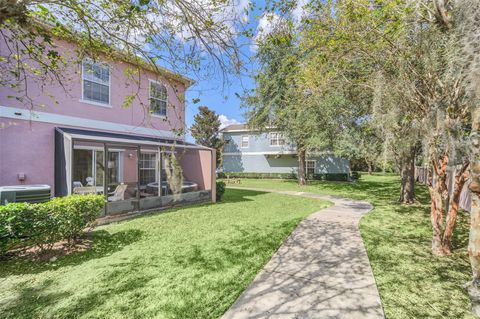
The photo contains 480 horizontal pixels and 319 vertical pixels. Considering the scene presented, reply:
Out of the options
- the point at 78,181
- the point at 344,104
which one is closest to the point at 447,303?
the point at 344,104

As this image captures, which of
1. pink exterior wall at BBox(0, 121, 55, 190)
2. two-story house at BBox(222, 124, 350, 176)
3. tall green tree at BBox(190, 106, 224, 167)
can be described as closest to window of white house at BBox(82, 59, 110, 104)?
pink exterior wall at BBox(0, 121, 55, 190)

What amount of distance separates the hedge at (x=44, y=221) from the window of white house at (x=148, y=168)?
8.04 metres

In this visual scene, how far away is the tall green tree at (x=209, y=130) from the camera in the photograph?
31.6 m

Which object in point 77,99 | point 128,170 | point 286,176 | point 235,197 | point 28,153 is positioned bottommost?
point 235,197

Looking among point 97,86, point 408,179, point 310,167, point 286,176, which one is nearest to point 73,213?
point 97,86

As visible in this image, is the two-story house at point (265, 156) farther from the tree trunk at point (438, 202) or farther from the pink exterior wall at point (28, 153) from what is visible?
the tree trunk at point (438, 202)

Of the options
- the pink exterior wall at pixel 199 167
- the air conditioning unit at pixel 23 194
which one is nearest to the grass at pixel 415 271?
the pink exterior wall at pixel 199 167

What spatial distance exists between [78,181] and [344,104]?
42.9ft

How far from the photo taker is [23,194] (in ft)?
20.3

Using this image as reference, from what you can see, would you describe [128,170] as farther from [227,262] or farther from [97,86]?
[227,262]

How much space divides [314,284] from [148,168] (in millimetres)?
12268

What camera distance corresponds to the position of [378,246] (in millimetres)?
5820

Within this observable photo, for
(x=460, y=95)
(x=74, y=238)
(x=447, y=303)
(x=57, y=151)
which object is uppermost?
(x=460, y=95)

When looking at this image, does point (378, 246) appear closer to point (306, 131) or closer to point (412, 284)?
point (412, 284)
